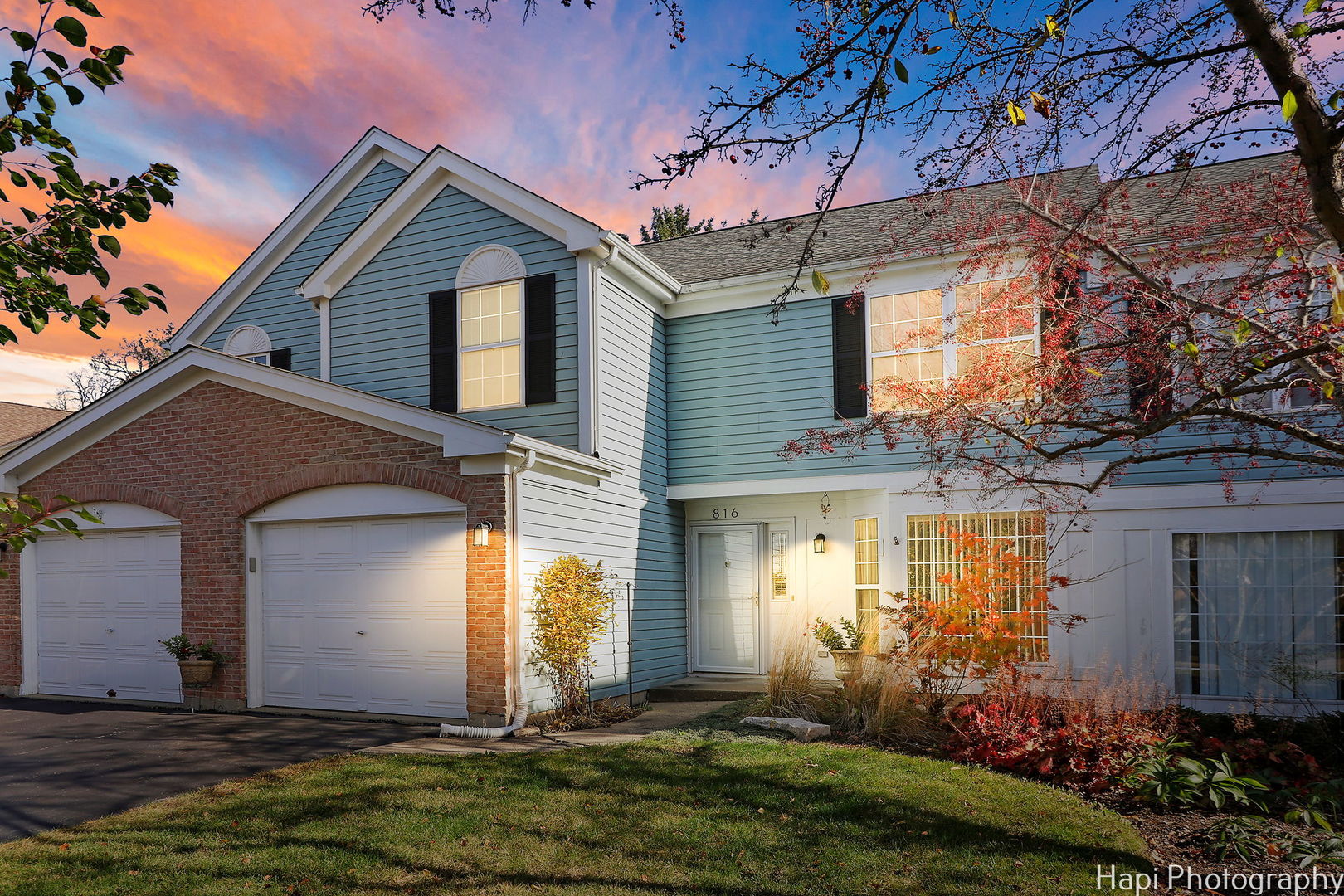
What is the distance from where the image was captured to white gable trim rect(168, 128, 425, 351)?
1386 centimetres

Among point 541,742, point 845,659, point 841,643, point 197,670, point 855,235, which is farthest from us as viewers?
point 855,235

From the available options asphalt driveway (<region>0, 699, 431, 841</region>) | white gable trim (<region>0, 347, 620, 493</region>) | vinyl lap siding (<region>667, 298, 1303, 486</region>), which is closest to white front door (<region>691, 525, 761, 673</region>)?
vinyl lap siding (<region>667, 298, 1303, 486</region>)

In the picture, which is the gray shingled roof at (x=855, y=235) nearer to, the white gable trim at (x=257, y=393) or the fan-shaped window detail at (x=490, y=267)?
the fan-shaped window detail at (x=490, y=267)

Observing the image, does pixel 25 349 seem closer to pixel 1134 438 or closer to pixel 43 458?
pixel 1134 438

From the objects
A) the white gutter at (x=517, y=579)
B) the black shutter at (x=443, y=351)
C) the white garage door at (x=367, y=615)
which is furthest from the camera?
the black shutter at (x=443, y=351)

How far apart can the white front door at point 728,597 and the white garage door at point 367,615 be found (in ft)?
15.0

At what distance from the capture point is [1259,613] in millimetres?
9969

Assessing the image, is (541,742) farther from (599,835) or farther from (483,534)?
(599,835)

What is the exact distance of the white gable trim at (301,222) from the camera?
1386cm

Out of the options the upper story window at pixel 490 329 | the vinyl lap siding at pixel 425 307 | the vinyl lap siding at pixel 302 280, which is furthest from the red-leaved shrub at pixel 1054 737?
the vinyl lap siding at pixel 302 280

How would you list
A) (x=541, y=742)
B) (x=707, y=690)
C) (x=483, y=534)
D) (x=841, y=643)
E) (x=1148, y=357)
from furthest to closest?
(x=707, y=690) → (x=841, y=643) → (x=483, y=534) → (x=541, y=742) → (x=1148, y=357)

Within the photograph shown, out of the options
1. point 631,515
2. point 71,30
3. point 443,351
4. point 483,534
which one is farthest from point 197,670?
point 71,30

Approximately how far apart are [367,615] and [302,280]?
259 inches

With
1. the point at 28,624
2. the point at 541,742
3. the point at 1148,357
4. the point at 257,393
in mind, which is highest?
the point at 257,393
